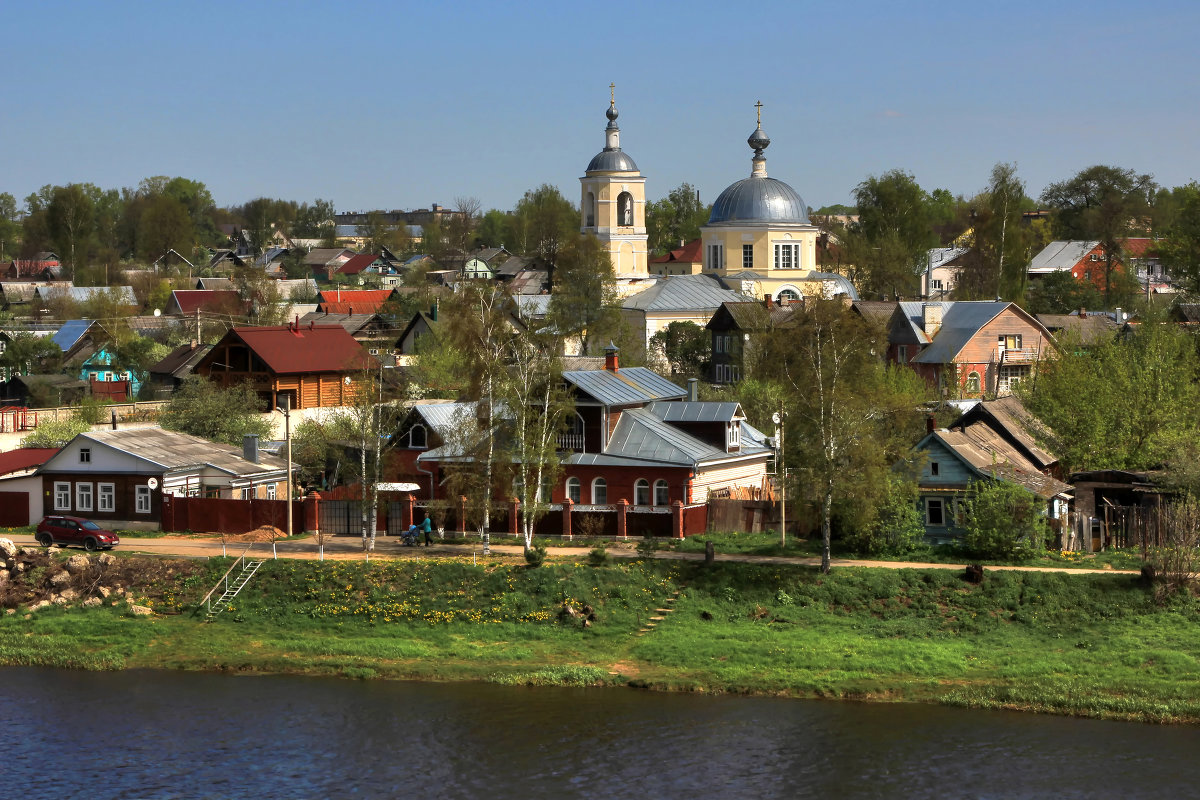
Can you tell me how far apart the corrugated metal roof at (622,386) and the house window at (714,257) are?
168 feet

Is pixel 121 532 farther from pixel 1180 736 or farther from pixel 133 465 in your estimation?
pixel 1180 736

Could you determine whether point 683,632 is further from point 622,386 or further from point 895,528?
point 622,386

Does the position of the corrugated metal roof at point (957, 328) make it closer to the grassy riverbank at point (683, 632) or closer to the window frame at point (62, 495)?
the grassy riverbank at point (683, 632)

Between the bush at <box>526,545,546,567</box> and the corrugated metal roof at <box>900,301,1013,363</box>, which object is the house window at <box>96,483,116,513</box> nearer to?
the bush at <box>526,545,546,567</box>

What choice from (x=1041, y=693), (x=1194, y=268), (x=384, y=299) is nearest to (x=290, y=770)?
(x=1041, y=693)

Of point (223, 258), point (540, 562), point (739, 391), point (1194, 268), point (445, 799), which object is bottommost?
point (445, 799)

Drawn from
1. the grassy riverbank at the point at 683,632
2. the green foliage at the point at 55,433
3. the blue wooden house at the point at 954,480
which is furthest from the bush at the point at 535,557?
the green foliage at the point at 55,433

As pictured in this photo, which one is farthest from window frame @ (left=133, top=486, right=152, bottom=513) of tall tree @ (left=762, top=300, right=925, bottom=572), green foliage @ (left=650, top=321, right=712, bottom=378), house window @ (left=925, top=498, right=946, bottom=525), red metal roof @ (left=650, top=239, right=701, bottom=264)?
red metal roof @ (left=650, top=239, right=701, bottom=264)

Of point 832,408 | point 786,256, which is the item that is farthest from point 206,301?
point 832,408

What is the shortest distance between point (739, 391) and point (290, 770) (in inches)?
1275

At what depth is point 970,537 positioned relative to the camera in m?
36.3

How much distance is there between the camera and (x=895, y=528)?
37.3 m

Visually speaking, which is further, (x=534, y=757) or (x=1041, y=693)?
(x=1041, y=693)

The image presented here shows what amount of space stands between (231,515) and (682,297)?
171 feet
